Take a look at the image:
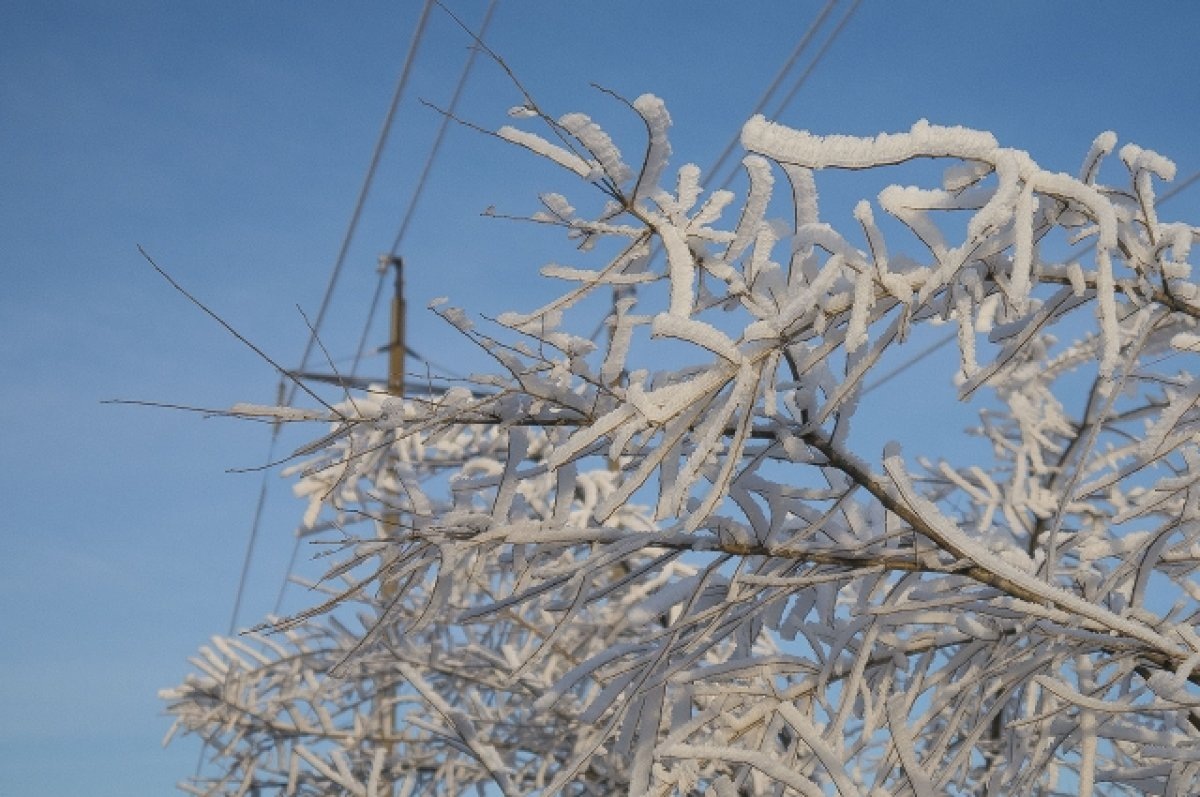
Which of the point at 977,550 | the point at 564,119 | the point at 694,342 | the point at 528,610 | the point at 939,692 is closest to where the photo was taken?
Result: the point at 694,342

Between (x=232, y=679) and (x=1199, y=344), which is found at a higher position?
(x=232, y=679)

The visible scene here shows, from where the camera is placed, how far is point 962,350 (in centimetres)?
163

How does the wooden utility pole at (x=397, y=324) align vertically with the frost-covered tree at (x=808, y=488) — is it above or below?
above

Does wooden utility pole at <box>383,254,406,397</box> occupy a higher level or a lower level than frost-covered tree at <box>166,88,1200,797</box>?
higher

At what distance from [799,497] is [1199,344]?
66 centimetres

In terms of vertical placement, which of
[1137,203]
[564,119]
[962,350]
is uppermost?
[564,119]

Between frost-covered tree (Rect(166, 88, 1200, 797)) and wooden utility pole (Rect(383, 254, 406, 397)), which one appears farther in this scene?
wooden utility pole (Rect(383, 254, 406, 397))

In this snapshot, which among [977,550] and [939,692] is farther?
[939,692]

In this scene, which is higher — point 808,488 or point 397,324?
point 397,324

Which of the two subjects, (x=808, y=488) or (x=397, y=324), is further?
(x=397, y=324)

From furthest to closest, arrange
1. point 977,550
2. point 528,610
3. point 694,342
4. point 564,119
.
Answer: point 528,610, point 977,550, point 564,119, point 694,342

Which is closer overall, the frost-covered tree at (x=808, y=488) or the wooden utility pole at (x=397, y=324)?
the frost-covered tree at (x=808, y=488)

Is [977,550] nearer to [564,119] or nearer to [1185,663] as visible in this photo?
[1185,663]

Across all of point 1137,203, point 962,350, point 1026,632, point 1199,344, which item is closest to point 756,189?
point 962,350
